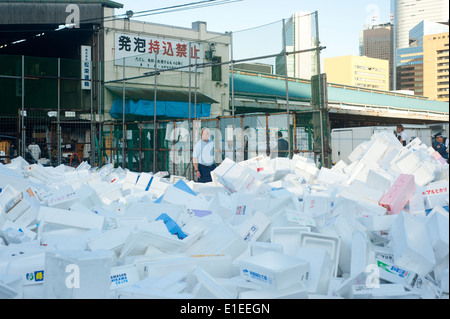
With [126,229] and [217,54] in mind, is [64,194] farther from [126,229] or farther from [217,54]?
[217,54]

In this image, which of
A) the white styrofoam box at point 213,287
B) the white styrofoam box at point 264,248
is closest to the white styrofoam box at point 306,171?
the white styrofoam box at point 264,248

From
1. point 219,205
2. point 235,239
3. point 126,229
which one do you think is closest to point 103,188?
point 219,205

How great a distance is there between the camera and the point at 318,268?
11.0 ft

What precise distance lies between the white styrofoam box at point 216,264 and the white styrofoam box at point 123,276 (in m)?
0.43

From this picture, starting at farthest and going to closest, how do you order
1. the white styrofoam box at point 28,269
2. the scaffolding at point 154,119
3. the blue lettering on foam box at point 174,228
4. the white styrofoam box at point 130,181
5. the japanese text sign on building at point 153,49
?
the japanese text sign on building at point 153,49 < the scaffolding at point 154,119 < the white styrofoam box at point 130,181 < the blue lettering on foam box at point 174,228 < the white styrofoam box at point 28,269

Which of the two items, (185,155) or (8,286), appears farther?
(185,155)

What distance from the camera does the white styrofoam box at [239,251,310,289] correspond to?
A: 9.66ft

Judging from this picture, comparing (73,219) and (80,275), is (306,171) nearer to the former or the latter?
(73,219)

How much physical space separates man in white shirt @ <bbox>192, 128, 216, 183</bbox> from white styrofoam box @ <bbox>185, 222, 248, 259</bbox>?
507cm

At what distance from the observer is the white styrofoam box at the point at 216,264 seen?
3604mm

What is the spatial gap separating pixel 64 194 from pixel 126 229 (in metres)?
1.92

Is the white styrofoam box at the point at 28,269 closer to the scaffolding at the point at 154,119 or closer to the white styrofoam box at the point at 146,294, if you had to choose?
the white styrofoam box at the point at 146,294

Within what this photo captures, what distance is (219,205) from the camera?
572 cm

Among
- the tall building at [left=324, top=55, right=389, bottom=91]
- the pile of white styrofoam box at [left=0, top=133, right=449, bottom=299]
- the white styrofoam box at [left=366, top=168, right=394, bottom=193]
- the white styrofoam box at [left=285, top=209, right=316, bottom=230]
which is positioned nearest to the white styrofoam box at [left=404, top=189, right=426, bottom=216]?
the pile of white styrofoam box at [left=0, top=133, right=449, bottom=299]
